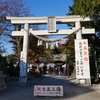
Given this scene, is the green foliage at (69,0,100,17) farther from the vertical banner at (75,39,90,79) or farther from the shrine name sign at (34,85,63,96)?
the shrine name sign at (34,85,63,96)

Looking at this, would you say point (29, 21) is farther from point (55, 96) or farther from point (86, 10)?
point (55, 96)

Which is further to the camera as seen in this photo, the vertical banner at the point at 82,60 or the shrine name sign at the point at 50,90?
the vertical banner at the point at 82,60

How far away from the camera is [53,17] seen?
10859mm

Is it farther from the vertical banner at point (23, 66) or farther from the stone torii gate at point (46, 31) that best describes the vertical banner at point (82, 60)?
the vertical banner at point (23, 66)

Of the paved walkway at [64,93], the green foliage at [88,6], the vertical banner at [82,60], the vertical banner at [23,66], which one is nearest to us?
the paved walkway at [64,93]

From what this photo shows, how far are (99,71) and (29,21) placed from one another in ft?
26.6

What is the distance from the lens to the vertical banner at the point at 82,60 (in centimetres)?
944

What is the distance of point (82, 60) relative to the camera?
961cm

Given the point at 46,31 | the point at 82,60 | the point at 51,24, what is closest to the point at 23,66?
the point at 46,31

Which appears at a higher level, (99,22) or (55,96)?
(99,22)

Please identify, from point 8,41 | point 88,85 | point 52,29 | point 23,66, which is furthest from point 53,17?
point 8,41

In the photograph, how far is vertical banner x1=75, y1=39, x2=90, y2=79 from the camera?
944 centimetres

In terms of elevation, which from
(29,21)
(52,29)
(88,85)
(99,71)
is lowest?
(88,85)

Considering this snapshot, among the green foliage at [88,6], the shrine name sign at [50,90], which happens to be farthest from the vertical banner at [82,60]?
the shrine name sign at [50,90]
